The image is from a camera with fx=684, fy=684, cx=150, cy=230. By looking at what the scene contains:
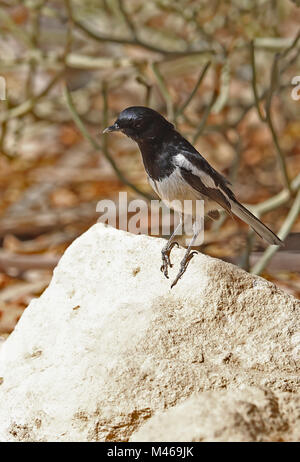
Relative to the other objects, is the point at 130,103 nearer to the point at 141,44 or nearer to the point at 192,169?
the point at 141,44

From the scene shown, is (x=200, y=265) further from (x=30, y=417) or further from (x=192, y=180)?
(x=30, y=417)

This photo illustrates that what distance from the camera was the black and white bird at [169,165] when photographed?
7.04ft

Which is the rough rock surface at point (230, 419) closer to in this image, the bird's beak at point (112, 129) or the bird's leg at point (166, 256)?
the bird's leg at point (166, 256)

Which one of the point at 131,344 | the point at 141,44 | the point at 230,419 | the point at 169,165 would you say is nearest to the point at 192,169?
the point at 169,165

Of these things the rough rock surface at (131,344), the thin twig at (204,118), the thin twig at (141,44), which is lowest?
the rough rock surface at (131,344)

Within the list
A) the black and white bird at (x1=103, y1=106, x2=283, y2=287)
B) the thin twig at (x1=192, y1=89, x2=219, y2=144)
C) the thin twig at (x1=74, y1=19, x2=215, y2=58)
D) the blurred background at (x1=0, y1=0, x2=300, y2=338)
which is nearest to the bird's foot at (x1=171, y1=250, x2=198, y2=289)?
the black and white bird at (x1=103, y1=106, x2=283, y2=287)

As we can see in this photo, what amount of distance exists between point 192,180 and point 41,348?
73 centimetres

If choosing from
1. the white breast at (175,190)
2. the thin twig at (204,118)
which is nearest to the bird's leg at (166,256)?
the white breast at (175,190)

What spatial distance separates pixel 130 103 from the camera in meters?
6.84

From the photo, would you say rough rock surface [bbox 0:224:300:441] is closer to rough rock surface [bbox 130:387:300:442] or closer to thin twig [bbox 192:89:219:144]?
rough rock surface [bbox 130:387:300:442]

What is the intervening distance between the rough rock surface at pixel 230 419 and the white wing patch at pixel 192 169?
31.0 inches

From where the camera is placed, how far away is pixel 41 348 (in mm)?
2016

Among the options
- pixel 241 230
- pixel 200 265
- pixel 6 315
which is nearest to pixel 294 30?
pixel 241 230

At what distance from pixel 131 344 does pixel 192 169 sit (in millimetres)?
662
